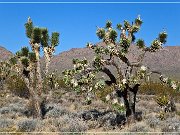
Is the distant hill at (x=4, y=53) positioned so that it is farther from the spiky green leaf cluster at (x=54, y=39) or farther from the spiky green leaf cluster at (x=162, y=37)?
the spiky green leaf cluster at (x=162, y=37)

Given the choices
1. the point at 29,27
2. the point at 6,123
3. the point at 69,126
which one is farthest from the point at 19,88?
the point at 69,126

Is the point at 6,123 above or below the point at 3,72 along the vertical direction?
below

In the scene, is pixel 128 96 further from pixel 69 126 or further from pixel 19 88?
pixel 19 88

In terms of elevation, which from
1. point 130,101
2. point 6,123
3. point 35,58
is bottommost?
point 6,123

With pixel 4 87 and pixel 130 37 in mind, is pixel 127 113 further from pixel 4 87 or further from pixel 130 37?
pixel 4 87

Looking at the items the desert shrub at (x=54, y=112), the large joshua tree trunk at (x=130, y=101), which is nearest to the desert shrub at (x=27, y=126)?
the large joshua tree trunk at (x=130, y=101)

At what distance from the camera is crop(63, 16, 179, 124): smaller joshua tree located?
62.6ft

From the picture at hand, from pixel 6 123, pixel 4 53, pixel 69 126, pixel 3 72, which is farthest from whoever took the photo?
pixel 4 53

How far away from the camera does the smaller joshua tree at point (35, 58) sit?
22.8 metres

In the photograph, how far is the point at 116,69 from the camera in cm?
1969

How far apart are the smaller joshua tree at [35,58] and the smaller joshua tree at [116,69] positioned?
149 inches

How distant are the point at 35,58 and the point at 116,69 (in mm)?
5118

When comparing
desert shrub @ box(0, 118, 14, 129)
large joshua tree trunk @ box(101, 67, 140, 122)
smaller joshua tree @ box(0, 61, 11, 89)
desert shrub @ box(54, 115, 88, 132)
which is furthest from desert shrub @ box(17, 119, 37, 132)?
smaller joshua tree @ box(0, 61, 11, 89)

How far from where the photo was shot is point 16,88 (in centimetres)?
4403
